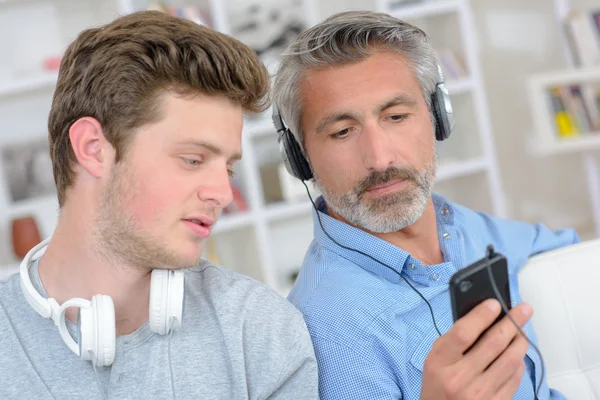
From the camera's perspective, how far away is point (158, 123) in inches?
50.1

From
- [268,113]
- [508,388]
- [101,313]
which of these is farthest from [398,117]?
[268,113]

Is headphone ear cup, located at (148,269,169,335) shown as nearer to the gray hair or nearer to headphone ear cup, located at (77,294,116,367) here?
headphone ear cup, located at (77,294,116,367)

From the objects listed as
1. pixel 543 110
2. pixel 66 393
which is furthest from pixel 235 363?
pixel 543 110

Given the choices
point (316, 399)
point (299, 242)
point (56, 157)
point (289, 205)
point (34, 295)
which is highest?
point (56, 157)

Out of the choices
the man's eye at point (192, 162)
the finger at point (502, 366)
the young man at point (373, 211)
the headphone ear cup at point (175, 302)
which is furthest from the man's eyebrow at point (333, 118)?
the finger at point (502, 366)

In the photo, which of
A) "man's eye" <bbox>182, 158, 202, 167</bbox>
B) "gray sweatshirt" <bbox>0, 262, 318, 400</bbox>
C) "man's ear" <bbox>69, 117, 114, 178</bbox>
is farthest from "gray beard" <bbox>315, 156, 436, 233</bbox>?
"man's ear" <bbox>69, 117, 114, 178</bbox>

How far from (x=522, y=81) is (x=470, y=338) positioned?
3.27 m

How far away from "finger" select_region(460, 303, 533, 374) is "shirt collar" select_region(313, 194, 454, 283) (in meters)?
0.37

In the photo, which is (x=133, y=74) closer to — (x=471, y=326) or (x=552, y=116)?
(x=471, y=326)

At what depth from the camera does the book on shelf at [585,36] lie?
3.42 metres

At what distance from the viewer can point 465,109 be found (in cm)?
372

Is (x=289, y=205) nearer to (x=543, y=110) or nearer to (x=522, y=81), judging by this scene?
(x=543, y=110)

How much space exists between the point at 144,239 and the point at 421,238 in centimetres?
62

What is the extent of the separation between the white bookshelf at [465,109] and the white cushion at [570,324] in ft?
6.59
